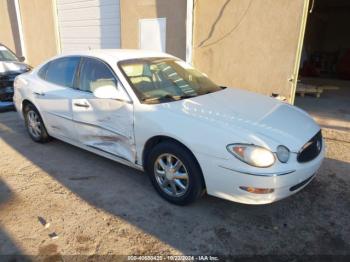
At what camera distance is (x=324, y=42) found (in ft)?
49.2

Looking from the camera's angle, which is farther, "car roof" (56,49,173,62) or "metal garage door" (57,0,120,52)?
"metal garage door" (57,0,120,52)

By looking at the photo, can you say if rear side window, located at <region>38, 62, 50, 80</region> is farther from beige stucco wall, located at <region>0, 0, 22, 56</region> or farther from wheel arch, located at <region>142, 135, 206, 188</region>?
beige stucco wall, located at <region>0, 0, 22, 56</region>

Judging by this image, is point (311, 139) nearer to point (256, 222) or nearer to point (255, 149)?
point (255, 149)

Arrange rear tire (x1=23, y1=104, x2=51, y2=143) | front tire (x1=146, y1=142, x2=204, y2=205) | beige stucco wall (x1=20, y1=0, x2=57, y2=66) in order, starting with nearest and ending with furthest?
front tire (x1=146, y1=142, x2=204, y2=205)
rear tire (x1=23, y1=104, x2=51, y2=143)
beige stucco wall (x1=20, y1=0, x2=57, y2=66)

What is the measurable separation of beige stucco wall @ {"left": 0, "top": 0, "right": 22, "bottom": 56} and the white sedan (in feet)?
30.4

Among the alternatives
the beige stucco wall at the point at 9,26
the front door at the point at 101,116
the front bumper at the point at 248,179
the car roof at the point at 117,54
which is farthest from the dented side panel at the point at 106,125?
the beige stucco wall at the point at 9,26

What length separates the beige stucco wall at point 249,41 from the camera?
5.89 m

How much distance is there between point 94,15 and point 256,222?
8.04 metres

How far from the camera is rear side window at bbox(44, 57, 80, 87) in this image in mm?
4199

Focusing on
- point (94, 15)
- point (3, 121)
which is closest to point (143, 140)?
point (3, 121)

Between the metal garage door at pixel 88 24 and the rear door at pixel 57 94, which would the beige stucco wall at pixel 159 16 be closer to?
the metal garage door at pixel 88 24

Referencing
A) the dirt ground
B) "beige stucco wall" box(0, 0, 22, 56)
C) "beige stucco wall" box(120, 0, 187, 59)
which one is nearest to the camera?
the dirt ground

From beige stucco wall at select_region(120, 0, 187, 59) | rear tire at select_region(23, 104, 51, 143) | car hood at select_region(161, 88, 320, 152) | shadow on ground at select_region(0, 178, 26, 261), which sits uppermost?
beige stucco wall at select_region(120, 0, 187, 59)

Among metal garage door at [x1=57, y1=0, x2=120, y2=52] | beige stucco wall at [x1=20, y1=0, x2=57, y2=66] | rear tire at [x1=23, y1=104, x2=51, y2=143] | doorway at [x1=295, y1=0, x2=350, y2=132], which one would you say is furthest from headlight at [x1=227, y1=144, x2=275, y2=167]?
beige stucco wall at [x1=20, y1=0, x2=57, y2=66]
